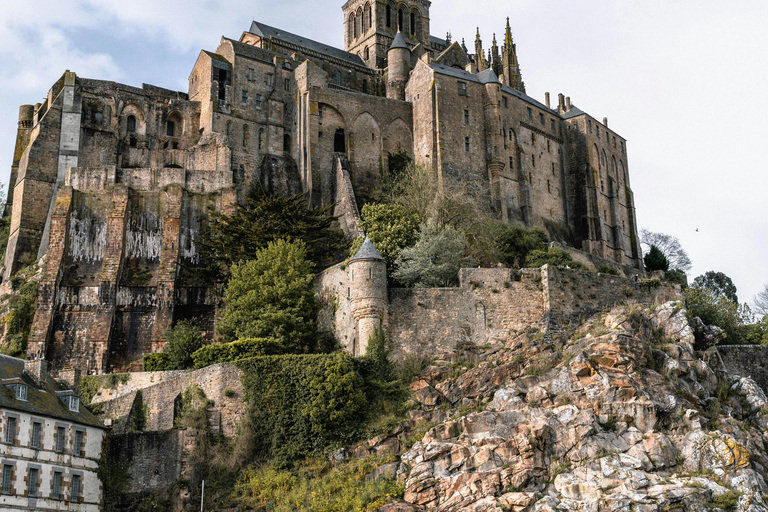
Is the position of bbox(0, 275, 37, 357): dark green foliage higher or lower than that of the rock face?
higher

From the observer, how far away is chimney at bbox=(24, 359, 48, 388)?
36.1 meters

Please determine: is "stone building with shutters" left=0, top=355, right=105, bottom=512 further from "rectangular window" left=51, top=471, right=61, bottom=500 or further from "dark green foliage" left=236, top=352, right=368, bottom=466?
"dark green foliage" left=236, top=352, right=368, bottom=466

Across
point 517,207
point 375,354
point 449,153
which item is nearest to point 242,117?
point 449,153

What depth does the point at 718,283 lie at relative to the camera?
7775cm

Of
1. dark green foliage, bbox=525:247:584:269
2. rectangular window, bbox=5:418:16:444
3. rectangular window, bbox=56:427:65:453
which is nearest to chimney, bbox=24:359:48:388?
rectangular window, bbox=56:427:65:453

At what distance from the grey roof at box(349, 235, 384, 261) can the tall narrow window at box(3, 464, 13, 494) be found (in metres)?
15.7

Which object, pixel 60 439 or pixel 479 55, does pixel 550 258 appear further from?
pixel 479 55

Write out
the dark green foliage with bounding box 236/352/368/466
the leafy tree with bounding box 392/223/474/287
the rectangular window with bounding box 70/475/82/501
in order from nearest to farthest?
1. the rectangular window with bounding box 70/475/82/501
2. the dark green foliage with bounding box 236/352/368/466
3. the leafy tree with bounding box 392/223/474/287

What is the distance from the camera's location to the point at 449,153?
54.8 metres

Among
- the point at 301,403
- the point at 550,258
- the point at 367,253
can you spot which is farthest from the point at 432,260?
the point at 301,403

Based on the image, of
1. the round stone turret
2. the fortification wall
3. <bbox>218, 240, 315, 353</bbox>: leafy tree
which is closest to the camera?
the fortification wall

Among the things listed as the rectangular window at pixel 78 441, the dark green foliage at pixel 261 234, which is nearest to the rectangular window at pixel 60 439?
the rectangular window at pixel 78 441

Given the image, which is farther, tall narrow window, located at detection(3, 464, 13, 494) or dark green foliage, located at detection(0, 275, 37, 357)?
dark green foliage, located at detection(0, 275, 37, 357)

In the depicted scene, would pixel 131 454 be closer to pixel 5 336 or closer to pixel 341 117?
pixel 5 336
